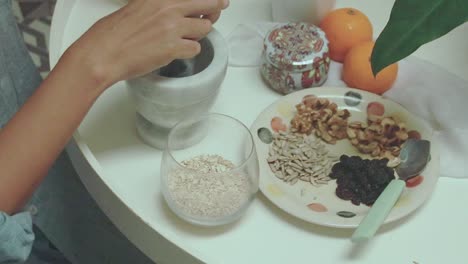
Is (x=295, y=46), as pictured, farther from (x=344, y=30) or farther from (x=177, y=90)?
(x=177, y=90)

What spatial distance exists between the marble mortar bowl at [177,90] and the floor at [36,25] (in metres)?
0.89

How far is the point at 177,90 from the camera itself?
674 mm

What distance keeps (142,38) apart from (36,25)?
1.12 meters

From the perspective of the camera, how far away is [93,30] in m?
0.67

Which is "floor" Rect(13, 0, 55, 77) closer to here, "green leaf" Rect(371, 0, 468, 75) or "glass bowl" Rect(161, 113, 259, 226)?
"glass bowl" Rect(161, 113, 259, 226)

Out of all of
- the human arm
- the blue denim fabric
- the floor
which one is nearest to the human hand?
the human arm

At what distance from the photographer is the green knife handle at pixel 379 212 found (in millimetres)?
620

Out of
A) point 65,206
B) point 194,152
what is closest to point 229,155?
point 194,152

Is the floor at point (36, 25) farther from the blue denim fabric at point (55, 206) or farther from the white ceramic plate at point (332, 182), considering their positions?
the white ceramic plate at point (332, 182)

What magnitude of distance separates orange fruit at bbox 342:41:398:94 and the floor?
38.0 inches

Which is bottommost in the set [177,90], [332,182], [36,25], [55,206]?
[36,25]

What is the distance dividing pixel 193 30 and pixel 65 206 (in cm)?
38

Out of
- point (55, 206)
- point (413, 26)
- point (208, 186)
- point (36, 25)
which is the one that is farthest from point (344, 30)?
point (36, 25)

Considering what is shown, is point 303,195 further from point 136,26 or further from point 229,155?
point 136,26
